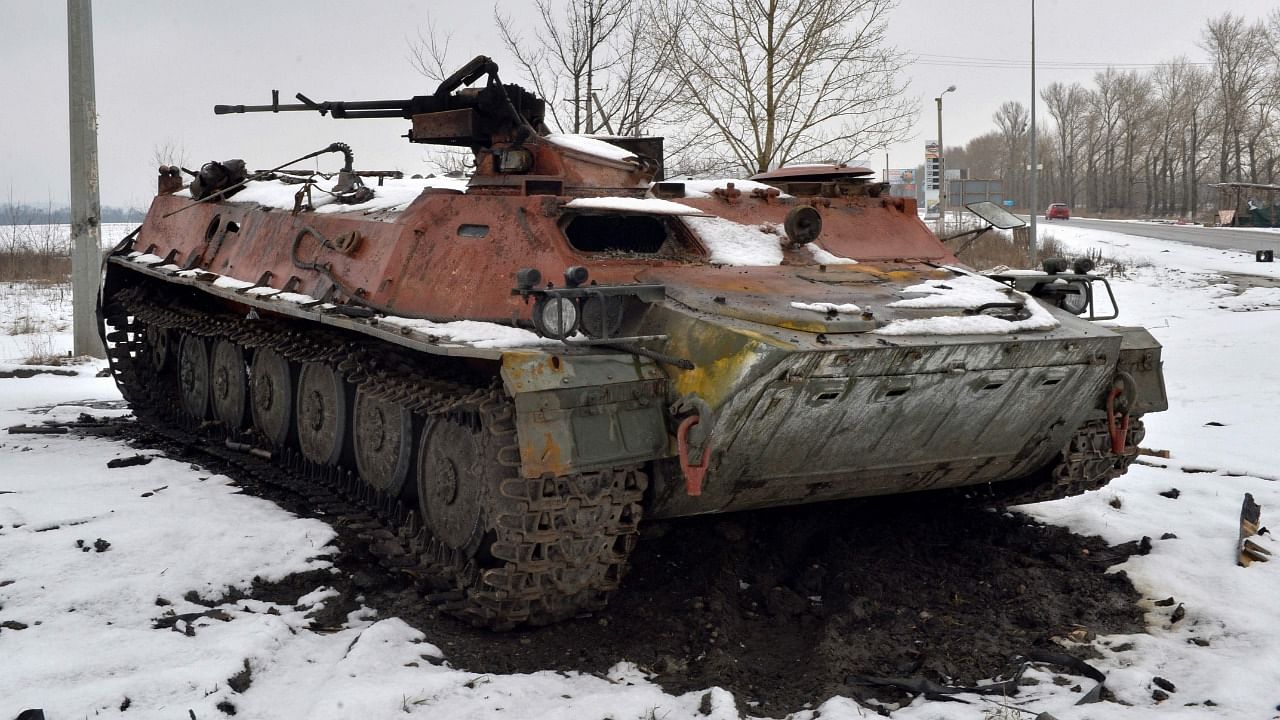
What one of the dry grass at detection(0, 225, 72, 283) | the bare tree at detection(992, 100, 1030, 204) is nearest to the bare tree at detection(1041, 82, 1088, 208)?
the bare tree at detection(992, 100, 1030, 204)

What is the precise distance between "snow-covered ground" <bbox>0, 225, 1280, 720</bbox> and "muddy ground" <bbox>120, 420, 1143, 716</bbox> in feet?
0.57

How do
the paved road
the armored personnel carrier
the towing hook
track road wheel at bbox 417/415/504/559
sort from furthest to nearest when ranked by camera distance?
1. the paved road
2. the towing hook
3. track road wheel at bbox 417/415/504/559
4. the armored personnel carrier

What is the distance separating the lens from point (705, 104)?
17641 mm

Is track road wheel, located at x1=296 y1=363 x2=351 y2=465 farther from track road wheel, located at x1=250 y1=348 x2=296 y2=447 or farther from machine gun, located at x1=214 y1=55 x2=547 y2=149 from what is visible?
machine gun, located at x1=214 y1=55 x2=547 y2=149

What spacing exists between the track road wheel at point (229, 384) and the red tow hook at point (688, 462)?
511 centimetres

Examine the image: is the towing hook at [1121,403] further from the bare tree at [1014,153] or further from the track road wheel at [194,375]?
the bare tree at [1014,153]

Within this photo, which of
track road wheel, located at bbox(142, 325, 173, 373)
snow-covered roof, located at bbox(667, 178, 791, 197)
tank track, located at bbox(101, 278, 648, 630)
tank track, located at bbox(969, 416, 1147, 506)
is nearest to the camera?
tank track, located at bbox(101, 278, 648, 630)

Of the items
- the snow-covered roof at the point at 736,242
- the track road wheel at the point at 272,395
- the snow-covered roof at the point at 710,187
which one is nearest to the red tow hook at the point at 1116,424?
the snow-covered roof at the point at 736,242

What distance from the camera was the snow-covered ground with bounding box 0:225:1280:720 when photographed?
16.4 ft

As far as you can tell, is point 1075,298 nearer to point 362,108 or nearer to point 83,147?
point 362,108

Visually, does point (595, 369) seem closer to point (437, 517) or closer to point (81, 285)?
point (437, 517)

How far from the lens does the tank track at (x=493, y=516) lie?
556 centimetres

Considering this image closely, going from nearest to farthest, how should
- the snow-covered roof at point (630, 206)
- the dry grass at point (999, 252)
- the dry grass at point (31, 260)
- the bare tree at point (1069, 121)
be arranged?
the snow-covered roof at point (630, 206), the dry grass at point (999, 252), the dry grass at point (31, 260), the bare tree at point (1069, 121)

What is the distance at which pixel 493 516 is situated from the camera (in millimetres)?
5828
